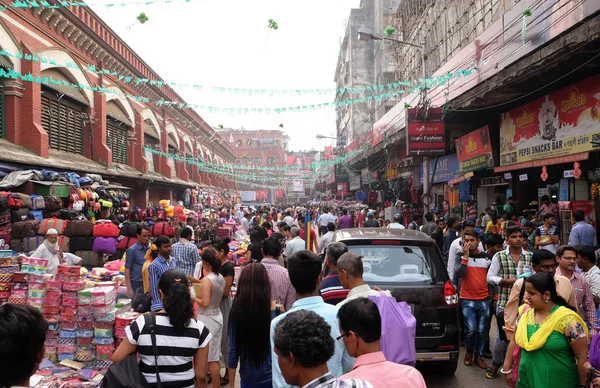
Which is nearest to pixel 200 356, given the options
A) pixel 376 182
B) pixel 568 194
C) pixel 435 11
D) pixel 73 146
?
pixel 568 194

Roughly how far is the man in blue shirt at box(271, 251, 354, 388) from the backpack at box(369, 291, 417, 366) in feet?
1.00

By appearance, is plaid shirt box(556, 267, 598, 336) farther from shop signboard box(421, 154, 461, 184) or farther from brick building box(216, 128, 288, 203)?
brick building box(216, 128, 288, 203)

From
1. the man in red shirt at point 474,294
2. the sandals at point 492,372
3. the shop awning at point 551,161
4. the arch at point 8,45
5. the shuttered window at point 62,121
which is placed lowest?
the sandals at point 492,372

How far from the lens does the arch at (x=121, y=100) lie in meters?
21.5

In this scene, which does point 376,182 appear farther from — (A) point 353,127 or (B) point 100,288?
(B) point 100,288

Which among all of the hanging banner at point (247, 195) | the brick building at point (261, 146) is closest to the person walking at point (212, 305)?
the hanging banner at point (247, 195)

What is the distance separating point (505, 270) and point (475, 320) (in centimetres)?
94

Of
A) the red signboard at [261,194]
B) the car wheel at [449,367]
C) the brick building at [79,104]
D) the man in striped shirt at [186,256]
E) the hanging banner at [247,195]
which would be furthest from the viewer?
the red signboard at [261,194]

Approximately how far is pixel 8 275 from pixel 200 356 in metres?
4.26

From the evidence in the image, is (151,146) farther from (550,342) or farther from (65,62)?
(550,342)

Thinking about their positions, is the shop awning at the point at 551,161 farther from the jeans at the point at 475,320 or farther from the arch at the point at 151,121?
the arch at the point at 151,121

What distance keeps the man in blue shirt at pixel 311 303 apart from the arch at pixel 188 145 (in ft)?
118

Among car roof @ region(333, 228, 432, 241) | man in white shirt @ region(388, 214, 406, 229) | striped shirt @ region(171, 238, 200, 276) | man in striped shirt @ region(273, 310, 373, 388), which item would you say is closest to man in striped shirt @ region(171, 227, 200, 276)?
striped shirt @ region(171, 238, 200, 276)

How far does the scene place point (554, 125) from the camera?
10742mm
